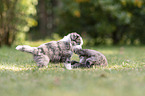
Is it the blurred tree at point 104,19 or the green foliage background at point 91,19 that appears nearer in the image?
the green foliage background at point 91,19

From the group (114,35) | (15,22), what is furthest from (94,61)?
(114,35)

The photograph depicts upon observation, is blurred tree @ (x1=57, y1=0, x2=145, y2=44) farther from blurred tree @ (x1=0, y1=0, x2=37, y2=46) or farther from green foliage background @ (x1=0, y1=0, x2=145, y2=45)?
blurred tree @ (x1=0, y1=0, x2=37, y2=46)

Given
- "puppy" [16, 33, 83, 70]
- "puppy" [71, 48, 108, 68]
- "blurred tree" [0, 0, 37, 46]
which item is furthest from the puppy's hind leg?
"blurred tree" [0, 0, 37, 46]

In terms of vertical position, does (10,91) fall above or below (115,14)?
below

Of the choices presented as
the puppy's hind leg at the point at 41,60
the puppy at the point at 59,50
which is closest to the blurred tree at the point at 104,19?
the puppy at the point at 59,50

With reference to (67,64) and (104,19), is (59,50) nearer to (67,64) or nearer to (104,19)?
(67,64)

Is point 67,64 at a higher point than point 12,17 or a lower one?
lower

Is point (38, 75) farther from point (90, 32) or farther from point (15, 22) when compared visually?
point (90, 32)

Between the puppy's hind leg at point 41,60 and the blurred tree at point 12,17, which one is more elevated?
the blurred tree at point 12,17

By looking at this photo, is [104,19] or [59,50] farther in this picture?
[104,19]

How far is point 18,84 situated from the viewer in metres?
3.46

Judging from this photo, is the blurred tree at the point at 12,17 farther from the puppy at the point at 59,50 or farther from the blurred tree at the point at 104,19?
the puppy at the point at 59,50

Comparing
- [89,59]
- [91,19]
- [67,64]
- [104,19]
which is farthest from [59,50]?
[91,19]

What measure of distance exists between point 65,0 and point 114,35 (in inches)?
149
